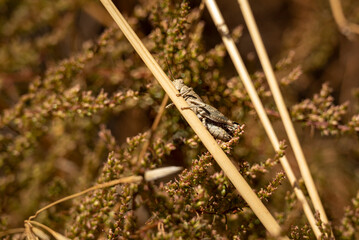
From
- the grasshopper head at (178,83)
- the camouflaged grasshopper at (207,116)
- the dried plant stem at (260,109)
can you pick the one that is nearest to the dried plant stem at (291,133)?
the dried plant stem at (260,109)

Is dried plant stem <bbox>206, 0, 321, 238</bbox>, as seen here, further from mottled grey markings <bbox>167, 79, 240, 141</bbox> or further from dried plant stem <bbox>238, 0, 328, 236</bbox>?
mottled grey markings <bbox>167, 79, 240, 141</bbox>

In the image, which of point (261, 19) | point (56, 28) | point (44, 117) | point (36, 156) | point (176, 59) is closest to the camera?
point (176, 59)

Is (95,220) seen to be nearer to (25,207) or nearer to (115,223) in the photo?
(115,223)

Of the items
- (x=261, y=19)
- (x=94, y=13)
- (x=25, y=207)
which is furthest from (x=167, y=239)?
(x=261, y=19)

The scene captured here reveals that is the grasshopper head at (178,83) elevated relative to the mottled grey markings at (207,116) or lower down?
elevated

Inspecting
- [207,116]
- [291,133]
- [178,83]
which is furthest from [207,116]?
[291,133]

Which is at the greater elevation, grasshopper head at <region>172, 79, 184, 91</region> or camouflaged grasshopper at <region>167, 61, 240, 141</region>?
grasshopper head at <region>172, 79, 184, 91</region>

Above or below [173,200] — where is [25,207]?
above

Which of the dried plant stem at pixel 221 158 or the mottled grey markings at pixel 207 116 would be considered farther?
the mottled grey markings at pixel 207 116

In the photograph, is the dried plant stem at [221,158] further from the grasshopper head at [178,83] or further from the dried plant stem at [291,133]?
the dried plant stem at [291,133]

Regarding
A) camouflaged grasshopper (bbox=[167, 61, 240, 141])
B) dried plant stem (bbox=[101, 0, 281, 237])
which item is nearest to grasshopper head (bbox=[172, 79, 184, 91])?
camouflaged grasshopper (bbox=[167, 61, 240, 141])

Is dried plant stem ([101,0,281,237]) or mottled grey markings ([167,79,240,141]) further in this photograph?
mottled grey markings ([167,79,240,141])
